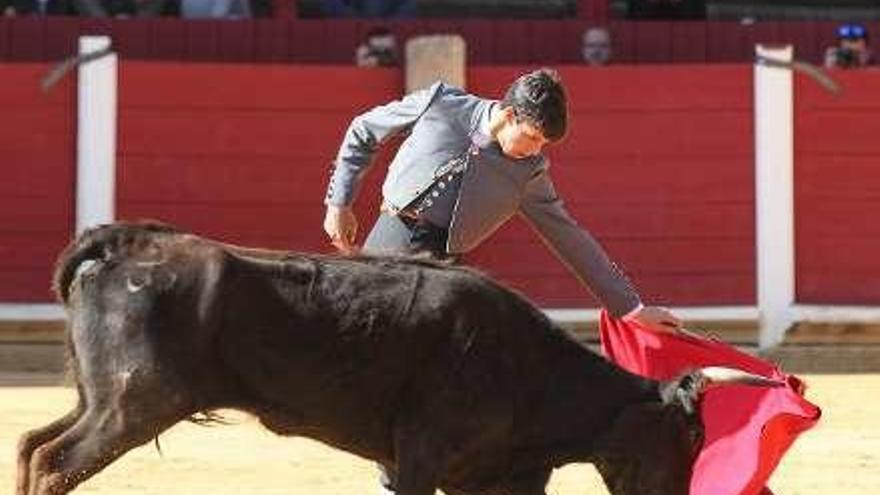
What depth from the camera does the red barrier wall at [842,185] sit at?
31.7 ft

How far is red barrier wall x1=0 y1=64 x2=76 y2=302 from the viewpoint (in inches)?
370

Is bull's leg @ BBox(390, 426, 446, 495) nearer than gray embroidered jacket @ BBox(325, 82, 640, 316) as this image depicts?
Yes

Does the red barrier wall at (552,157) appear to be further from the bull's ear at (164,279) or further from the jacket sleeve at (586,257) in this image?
the bull's ear at (164,279)

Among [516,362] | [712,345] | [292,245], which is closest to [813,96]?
[292,245]

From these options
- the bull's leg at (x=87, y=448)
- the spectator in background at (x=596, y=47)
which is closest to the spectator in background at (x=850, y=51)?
the spectator in background at (x=596, y=47)

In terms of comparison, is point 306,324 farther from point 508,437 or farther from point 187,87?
point 187,87

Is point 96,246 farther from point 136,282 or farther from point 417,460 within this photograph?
point 417,460

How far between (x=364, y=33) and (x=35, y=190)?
163cm

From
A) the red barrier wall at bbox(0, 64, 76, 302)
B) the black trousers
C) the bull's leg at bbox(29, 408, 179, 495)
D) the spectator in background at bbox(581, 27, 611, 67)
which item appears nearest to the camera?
the bull's leg at bbox(29, 408, 179, 495)

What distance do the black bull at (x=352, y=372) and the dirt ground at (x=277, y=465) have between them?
1162 millimetres

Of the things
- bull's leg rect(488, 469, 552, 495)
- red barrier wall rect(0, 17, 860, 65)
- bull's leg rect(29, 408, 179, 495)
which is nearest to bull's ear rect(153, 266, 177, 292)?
bull's leg rect(29, 408, 179, 495)

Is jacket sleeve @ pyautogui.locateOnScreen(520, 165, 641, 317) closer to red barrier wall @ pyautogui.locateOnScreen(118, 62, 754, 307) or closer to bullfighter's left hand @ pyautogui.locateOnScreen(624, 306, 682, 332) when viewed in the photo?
bullfighter's left hand @ pyautogui.locateOnScreen(624, 306, 682, 332)

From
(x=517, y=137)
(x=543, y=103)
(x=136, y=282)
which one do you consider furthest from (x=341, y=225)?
(x=136, y=282)

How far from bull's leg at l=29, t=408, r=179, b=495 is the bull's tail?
0.84 feet
